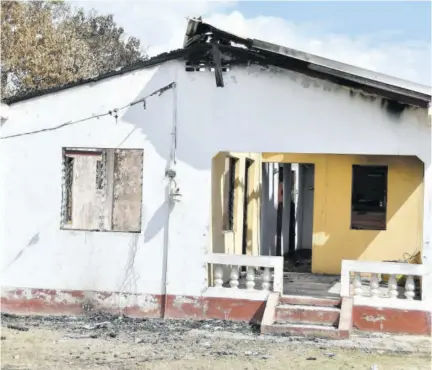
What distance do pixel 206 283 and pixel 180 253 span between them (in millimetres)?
584

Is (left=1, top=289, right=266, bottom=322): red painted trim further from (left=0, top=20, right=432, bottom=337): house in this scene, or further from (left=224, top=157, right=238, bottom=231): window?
(left=224, top=157, right=238, bottom=231): window

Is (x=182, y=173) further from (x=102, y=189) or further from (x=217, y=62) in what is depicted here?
(x=217, y=62)

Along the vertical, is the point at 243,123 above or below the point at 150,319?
above

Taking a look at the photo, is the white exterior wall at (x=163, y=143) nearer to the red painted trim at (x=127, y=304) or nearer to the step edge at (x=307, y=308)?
the red painted trim at (x=127, y=304)

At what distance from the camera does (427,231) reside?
8.80 meters

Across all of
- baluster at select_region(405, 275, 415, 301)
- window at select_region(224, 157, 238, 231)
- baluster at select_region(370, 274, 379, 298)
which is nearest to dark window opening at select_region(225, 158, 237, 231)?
window at select_region(224, 157, 238, 231)

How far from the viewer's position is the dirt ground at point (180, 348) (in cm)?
731

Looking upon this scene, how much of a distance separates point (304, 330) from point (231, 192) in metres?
3.74

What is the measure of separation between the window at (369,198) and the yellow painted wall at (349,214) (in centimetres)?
11

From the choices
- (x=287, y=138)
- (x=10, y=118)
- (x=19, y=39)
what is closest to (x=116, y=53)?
(x=19, y=39)

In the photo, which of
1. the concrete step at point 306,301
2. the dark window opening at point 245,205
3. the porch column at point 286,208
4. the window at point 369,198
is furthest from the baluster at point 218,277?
the porch column at point 286,208

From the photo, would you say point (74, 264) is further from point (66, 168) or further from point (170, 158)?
point (170, 158)

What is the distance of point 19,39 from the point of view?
1867 cm

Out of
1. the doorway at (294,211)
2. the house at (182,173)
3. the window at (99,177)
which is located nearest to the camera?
the house at (182,173)
